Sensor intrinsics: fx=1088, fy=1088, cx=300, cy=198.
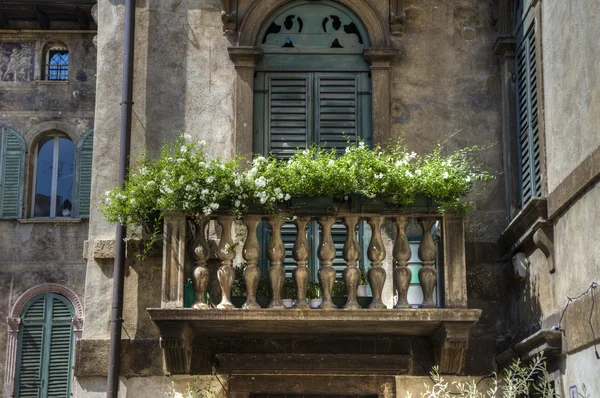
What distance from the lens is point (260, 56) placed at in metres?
10.6

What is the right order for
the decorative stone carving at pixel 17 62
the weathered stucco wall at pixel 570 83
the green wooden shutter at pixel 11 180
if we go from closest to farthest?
1. the weathered stucco wall at pixel 570 83
2. the green wooden shutter at pixel 11 180
3. the decorative stone carving at pixel 17 62

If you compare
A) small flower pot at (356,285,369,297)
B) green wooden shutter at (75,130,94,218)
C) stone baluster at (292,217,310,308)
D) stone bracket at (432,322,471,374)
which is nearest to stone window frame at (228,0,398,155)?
stone baluster at (292,217,310,308)

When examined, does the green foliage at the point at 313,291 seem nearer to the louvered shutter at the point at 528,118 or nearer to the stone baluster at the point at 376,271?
the stone baluster at the point at 376,271

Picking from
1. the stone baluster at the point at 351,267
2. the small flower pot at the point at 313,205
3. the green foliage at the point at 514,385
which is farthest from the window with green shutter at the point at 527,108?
the small flower pot at the point at 313,205

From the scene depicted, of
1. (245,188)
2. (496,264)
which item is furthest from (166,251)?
(496,264)

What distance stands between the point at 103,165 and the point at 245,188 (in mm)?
1841

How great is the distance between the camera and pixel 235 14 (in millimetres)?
10602

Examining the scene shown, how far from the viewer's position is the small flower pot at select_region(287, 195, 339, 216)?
9.09 metres

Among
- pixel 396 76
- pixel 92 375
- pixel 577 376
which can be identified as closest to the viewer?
pixel 577 376

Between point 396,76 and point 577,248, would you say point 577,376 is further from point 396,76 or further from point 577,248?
point 396,76

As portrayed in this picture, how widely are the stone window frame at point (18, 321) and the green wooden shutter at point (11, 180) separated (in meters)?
1.41

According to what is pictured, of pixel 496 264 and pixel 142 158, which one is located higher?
pixel 142 158

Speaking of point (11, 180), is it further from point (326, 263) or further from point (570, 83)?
point (570, 83)

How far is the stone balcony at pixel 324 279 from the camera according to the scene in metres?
8.94
